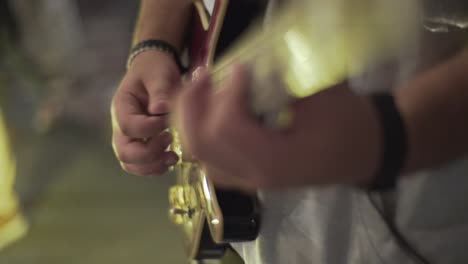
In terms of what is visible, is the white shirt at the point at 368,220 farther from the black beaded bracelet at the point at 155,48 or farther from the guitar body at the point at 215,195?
the black beaded bracelet at the point at 155,48

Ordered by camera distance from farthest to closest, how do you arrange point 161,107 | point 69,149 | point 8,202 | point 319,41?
point 69,149
point 8,202
point 161,107
point 319,41

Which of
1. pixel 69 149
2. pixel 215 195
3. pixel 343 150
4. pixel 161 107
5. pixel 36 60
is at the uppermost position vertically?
pixel 343 150

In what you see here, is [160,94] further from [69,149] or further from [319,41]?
[69,149]

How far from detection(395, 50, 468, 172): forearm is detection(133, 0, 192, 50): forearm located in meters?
0.48

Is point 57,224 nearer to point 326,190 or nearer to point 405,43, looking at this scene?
point 326,190

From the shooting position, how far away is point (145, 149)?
68 cm

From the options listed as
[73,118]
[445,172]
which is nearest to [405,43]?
[445,172]

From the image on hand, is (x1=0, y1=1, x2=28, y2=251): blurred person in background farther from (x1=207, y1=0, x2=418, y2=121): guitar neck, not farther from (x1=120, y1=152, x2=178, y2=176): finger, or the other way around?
(x1=207, y1=0, x2=418, y2=121): guitar neck

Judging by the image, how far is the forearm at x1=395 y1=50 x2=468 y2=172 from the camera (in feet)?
1.20

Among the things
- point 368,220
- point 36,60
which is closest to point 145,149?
point 368,220

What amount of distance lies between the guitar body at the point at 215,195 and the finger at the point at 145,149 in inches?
1.3

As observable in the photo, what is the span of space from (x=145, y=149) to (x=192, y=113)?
0.33 m

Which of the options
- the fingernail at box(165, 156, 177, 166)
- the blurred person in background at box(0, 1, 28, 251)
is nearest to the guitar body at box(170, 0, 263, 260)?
the fingernail at box(165, 156, 177, 166)

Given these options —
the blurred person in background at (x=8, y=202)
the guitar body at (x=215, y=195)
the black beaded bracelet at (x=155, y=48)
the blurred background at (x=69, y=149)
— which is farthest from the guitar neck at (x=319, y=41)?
the blurred person in background at (x=8, y=202)
